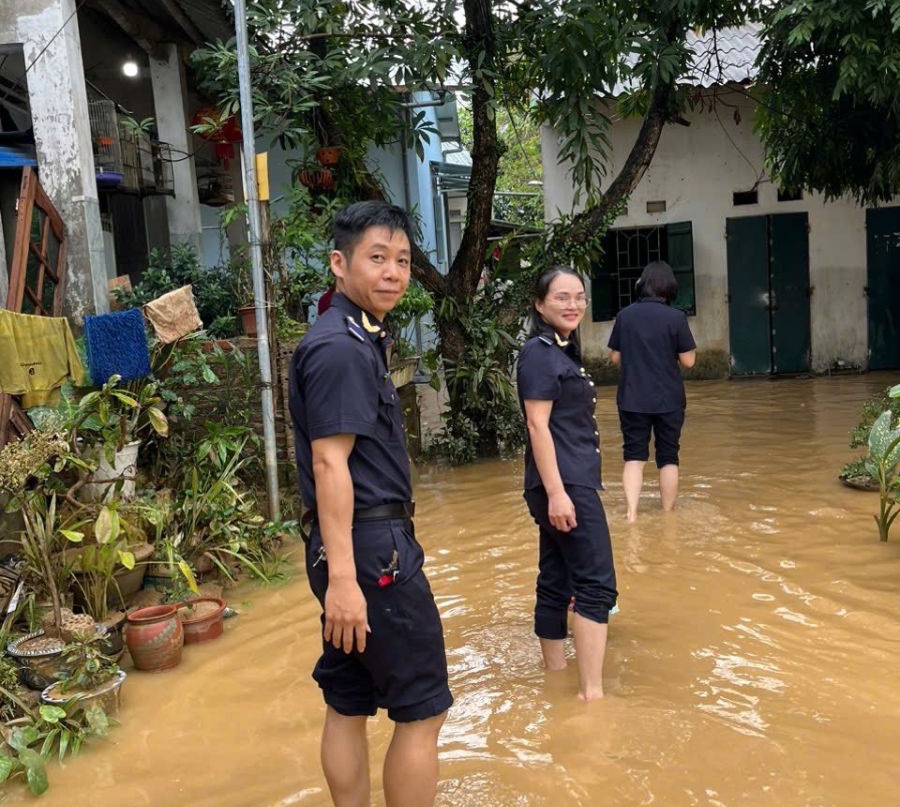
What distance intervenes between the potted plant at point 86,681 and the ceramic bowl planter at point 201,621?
0.63 metres

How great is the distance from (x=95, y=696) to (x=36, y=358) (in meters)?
2.19

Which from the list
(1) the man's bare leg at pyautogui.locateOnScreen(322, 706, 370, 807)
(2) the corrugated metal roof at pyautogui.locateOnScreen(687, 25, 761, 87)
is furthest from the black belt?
(2) the corrugated metal roof at pyautogui.locateOnScreen(687, 25, 761, 87)

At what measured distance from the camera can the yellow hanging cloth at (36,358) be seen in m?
4.67

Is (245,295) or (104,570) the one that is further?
(245,295)

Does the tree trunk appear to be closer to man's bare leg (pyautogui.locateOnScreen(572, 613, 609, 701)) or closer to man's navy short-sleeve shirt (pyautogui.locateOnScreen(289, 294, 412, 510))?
man's bare leg (pyautogui.locateOnScreen(572, 613, 609, 701))

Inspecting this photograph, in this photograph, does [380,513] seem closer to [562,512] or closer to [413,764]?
[413,764]

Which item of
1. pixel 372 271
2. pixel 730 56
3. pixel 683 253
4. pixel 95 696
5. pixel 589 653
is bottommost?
pixel 95 696

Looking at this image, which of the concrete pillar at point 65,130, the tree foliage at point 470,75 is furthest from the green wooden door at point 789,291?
the concrete pillar at point 65,130

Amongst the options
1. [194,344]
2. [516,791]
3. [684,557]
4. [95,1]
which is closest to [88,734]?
[516,791]

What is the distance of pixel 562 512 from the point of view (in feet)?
10.3

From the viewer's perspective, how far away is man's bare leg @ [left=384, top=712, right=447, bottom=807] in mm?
2215

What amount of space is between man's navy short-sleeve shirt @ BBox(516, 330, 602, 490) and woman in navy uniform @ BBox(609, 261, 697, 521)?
7.38 feet

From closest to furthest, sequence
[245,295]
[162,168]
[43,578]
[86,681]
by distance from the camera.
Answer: [86,681], [43,578], [245,295], [162,168]

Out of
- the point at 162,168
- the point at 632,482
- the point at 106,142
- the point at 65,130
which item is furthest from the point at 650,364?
the point at 162,168
